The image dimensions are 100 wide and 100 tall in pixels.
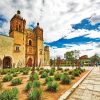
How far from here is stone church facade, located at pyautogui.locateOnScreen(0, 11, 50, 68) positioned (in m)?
32.3

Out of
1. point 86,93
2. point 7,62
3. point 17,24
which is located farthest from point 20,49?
point 86,93

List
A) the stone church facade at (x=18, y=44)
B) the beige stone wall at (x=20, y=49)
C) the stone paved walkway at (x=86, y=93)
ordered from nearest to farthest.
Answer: the stone paved walkway at (x=86, y=93)
the stone church facade at (x=18, y=44)
the beige stone wall at (x=20, y=49)

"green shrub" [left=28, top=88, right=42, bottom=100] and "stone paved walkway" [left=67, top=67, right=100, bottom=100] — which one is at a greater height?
"green shrub" [left=28, top=88, right=42, bottom=100]

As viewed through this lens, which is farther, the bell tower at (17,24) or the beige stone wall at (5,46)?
the bell tower at (17,24)

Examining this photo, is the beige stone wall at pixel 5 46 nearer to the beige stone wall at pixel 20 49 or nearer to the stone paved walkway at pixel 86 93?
the beige stone wall at pixel 20 49

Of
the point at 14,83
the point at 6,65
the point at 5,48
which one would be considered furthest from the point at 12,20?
the point at 14,83

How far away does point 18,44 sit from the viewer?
35.9 m

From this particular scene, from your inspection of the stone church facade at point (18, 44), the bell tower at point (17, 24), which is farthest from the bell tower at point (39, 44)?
the bell tower at point (17, 24)

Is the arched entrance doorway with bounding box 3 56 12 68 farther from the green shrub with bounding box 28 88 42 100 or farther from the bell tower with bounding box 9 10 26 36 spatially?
the green shrub with bounding box 28 88 42 100

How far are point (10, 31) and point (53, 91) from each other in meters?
33.0

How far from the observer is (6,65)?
112ft

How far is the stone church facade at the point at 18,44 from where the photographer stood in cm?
3228

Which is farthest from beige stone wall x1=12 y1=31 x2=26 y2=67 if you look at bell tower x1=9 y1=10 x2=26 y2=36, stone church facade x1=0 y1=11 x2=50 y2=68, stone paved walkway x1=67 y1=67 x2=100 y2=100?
stone paved walkway x1=67 y1=67 x2=100 y2=100

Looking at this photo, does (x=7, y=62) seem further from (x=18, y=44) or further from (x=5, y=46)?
(x=18, y=44)
